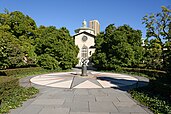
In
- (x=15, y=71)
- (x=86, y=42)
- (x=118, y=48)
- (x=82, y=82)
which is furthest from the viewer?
(x=86, y=42)

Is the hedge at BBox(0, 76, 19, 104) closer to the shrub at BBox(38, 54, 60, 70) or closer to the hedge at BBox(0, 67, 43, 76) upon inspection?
the hedge at BBox(0, 67, 43, 76)

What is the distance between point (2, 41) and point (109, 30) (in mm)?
16064

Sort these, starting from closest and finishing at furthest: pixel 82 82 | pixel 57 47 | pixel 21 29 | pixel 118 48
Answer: pixel 82 82 → pixel 118 48 → pixel 57 47 → pixel 21 29

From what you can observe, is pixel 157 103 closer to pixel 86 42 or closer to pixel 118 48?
pixel 118 48

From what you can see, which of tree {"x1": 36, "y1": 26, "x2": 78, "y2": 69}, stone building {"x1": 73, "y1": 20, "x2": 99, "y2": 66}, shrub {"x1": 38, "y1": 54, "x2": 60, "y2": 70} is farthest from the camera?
stone building {"x1": 73, "y1": 20, "x2": 99, "y2": 66}

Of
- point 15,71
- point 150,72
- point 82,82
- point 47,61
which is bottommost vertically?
point 82,82

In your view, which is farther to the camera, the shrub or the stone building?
the stone building

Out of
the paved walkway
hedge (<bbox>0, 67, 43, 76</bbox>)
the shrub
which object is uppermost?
the shrub

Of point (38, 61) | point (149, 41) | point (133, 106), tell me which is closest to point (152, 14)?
point (149, 41)

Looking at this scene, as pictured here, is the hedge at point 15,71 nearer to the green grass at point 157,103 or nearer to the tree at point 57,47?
the tree at point 57,47

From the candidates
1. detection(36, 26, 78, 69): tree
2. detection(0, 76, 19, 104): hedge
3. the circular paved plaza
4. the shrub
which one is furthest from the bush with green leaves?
detection(36, 26, 78, 69): tree

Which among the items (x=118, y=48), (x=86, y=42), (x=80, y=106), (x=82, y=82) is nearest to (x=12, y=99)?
(x=80, y=106)

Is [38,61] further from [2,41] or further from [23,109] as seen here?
[23,109]

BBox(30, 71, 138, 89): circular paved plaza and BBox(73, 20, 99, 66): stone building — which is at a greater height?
BBox(73, 20, 99, 66): stone building
